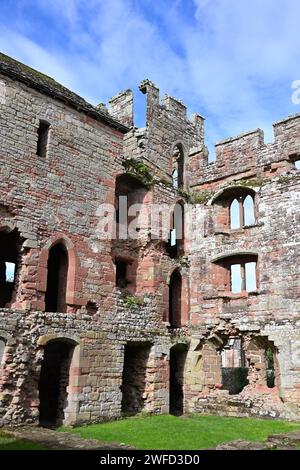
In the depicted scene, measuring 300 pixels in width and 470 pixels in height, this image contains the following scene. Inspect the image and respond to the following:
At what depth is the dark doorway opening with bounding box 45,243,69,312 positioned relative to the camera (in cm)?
1390

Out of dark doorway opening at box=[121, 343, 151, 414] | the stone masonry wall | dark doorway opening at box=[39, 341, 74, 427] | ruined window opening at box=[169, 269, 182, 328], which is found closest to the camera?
the stone masonry wall

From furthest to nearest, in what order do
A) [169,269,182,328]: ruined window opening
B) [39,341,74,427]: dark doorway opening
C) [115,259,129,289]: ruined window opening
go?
[169,269,182,328]: ruined window opening → [115,259,129,289]: ruined window opening → [39,341,74,427]: dark doorway opening

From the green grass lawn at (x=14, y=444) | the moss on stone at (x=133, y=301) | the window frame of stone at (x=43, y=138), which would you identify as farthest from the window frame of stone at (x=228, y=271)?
the green grass lawn at (x=14, y=444)

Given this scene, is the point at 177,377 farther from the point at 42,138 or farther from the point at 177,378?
the point at 42,138

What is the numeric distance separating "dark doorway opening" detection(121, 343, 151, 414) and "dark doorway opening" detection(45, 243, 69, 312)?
310 cm

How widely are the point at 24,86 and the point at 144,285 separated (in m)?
7.89

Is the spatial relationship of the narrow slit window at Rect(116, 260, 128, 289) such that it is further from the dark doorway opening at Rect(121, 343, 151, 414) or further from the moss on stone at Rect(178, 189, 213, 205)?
the moss on stone at Rect(178, 189, 213, 205)

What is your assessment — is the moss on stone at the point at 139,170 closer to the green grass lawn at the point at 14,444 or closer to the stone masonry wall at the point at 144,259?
the stone masonry wall at the point at 144,259

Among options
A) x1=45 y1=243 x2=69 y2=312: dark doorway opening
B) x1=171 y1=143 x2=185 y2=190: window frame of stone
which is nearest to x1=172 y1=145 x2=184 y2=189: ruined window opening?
x1=171 y1=143 x2=185 y2=190: window frame of stone

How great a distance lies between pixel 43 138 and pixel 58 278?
4.47 meters

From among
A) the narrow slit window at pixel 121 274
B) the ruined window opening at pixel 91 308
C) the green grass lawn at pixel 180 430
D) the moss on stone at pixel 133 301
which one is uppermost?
the narrow slit window at pixel 121 274

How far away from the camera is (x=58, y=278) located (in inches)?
575

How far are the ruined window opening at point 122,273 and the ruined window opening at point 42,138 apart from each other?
16.1 ft

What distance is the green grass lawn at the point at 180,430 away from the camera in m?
10.6
